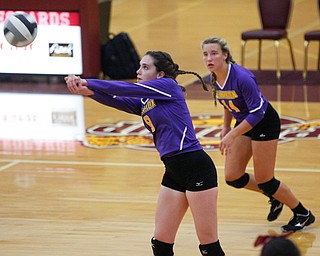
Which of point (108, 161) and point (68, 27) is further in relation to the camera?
point (68, 27)

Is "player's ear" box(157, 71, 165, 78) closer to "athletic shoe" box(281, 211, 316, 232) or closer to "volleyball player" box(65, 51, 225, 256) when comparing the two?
"volleyball player" box(65, 51, 225, 256)

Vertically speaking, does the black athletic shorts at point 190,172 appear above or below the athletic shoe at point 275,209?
above

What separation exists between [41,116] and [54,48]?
1.94m

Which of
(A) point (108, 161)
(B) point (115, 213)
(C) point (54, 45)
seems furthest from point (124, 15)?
(B) point (115, 213)

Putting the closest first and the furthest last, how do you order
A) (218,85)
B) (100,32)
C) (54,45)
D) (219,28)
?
(218,85) < (54,45) < (100,32) < (219,28)

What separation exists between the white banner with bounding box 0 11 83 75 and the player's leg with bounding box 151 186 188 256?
8.59m

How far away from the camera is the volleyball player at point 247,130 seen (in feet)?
21.9

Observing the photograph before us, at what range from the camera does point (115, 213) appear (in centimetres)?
789

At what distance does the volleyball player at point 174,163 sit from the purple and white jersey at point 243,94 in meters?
1.16

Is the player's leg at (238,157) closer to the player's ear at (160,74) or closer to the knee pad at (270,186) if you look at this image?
the knee pad at (270,186)

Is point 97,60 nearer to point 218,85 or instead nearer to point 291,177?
point 291,177

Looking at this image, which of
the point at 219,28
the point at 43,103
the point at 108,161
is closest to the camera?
the point at 108,161

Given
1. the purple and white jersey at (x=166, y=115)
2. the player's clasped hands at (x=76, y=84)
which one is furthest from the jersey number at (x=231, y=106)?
the player's clasped hands at (x=76, y=84)

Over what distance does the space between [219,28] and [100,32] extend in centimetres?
428
